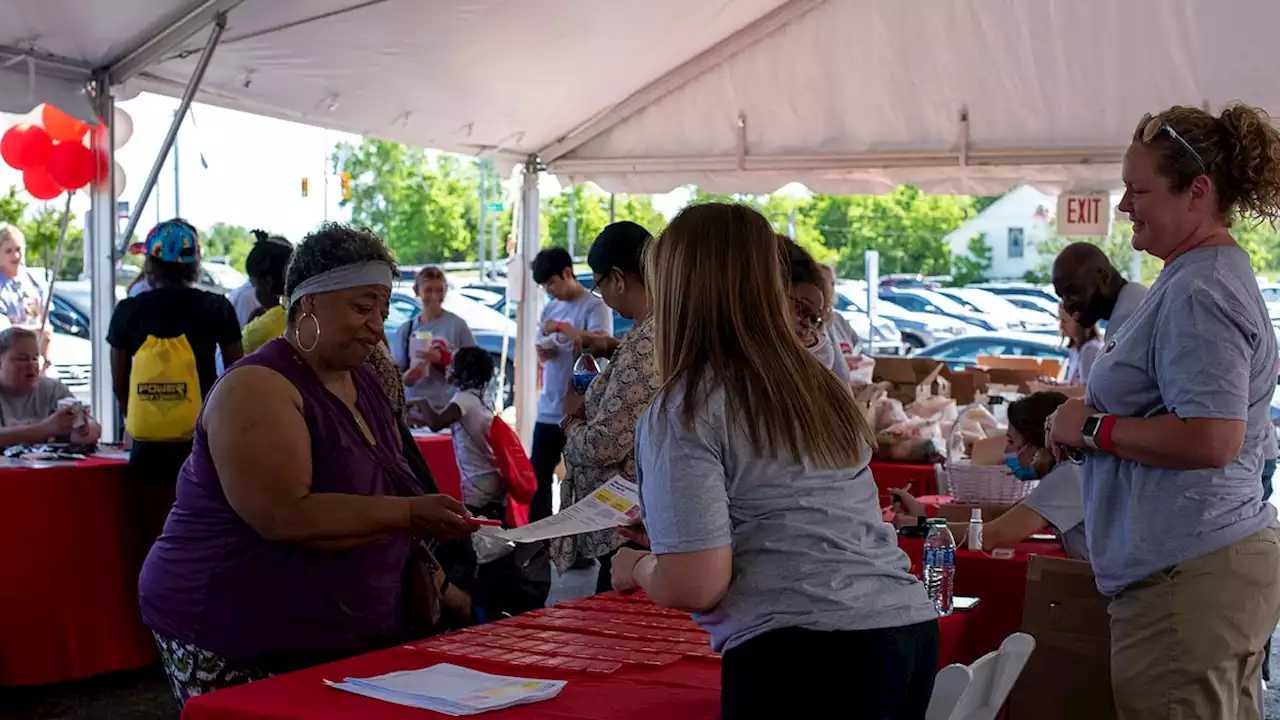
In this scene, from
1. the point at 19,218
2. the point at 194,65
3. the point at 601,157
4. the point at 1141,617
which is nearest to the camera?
the point at 1141,617

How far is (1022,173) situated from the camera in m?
7.59

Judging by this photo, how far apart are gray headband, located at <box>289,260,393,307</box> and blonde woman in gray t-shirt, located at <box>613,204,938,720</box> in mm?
872

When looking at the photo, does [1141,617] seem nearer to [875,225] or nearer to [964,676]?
[964,676]

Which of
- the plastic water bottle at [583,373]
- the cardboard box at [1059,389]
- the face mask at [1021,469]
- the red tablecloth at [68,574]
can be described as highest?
the plastic water bottle at [583,373]

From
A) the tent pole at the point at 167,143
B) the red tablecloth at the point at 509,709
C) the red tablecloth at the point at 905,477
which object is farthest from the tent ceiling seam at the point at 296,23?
the red tablecloth at the point at 509,709

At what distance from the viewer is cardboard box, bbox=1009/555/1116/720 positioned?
9.25 ft

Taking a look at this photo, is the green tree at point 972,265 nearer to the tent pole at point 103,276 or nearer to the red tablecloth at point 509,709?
the tent pole at point 103,276

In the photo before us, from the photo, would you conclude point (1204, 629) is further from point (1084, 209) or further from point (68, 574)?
point (1084, 209)

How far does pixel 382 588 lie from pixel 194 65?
13.3ft

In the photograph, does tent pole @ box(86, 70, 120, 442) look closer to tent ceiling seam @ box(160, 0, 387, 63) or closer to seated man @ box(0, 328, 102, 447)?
seated man @ box(0, 328, 102, 447)

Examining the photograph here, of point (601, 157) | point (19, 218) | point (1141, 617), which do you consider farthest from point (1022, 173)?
point (19, 218)

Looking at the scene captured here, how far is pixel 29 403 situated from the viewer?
509cm

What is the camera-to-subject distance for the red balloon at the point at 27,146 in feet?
17.5

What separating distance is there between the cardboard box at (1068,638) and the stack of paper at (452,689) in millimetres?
1341
